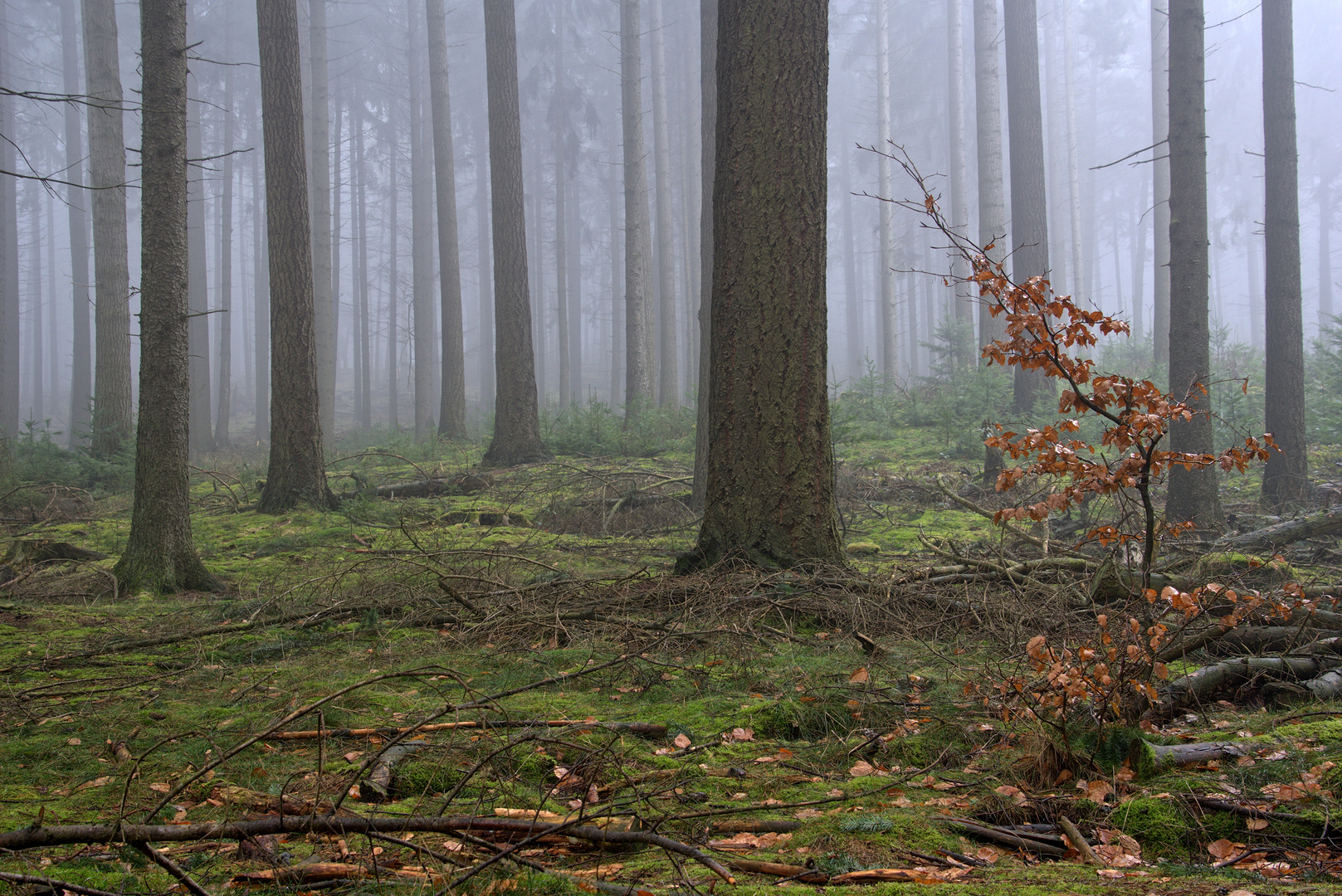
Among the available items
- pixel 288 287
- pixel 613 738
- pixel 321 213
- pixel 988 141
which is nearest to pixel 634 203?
pixel 988 141

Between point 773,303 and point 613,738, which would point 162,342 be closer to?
point 773,303

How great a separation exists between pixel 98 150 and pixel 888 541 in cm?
1571

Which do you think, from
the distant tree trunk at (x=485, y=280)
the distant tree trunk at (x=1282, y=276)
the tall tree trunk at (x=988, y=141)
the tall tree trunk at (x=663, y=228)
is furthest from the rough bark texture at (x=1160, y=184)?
the distant tree trunk at (x=485, y=280)

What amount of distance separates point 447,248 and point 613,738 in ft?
57.4

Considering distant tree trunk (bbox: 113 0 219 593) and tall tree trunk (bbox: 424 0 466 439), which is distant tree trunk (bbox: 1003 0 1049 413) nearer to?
tall tree trunk (bbox: 424 0 466 439)

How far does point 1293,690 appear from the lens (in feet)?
11.0

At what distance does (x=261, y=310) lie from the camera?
33.2 metres

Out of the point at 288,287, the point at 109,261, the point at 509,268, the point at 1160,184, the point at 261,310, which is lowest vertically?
the point at 288,287

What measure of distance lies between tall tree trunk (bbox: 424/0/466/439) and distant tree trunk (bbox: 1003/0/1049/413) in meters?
11.0

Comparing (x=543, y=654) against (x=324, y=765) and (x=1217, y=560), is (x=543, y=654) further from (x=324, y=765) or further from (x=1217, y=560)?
(x=1217, y=560)

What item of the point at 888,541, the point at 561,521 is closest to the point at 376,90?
the point at 561,521

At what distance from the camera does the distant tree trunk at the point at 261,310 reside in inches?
1134

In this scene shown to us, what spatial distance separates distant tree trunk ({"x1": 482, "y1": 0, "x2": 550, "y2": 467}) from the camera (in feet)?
42.9

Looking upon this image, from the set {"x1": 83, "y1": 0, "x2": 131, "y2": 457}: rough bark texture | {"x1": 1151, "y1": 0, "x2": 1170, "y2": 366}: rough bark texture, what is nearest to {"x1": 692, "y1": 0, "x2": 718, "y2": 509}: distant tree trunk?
{"x1": 83, "y1": 0, "x2": 131, "y2": 457}: rough bark texture
